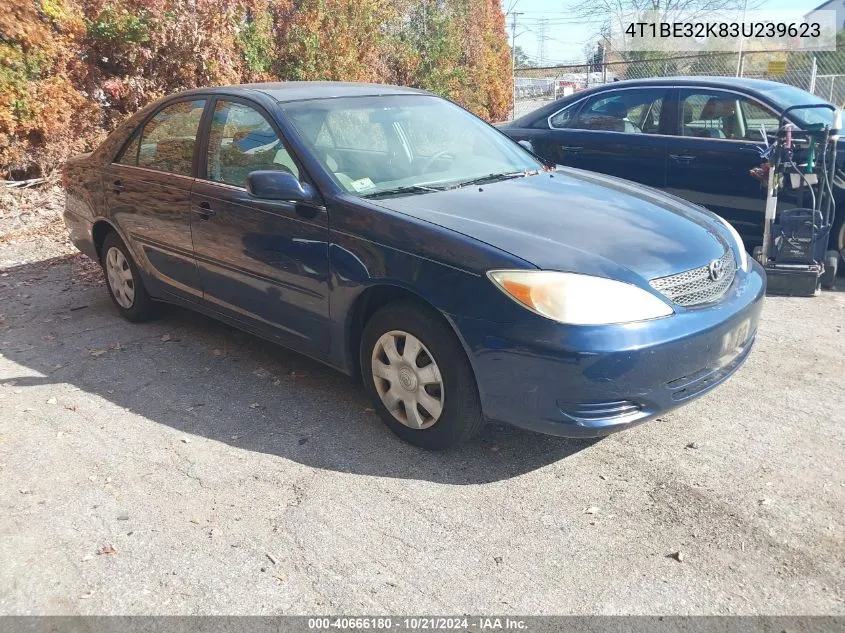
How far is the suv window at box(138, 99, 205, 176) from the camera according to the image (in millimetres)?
4793

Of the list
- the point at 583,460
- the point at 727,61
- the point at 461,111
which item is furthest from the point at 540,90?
the point at 583,460

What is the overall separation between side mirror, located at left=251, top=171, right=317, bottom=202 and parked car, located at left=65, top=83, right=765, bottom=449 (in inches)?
0.4

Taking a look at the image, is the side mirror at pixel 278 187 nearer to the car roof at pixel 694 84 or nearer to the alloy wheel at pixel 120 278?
the alloy wheel at pixel 120 278

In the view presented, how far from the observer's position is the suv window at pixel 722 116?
257 inches

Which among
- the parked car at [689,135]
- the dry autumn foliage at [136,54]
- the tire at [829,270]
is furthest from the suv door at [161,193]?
the tire at [829,270]

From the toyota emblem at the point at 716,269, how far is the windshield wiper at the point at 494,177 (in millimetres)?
1258

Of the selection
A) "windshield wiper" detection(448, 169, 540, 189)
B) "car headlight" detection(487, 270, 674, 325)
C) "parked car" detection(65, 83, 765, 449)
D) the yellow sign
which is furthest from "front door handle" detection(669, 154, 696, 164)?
the yellow sign

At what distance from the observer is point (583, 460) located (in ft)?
11.7

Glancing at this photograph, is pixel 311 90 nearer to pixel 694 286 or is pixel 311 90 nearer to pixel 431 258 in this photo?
pixel 431 258

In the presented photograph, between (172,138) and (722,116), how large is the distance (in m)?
4.53

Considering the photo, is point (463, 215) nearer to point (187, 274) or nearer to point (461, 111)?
point (461, 111)

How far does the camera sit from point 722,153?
656 cm

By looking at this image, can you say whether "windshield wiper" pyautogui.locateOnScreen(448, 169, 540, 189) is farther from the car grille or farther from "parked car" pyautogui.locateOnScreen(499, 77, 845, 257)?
"parked car" pyautogui.locateOnScreen(499, 77, 845, 257)

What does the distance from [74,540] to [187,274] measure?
6.87ft
